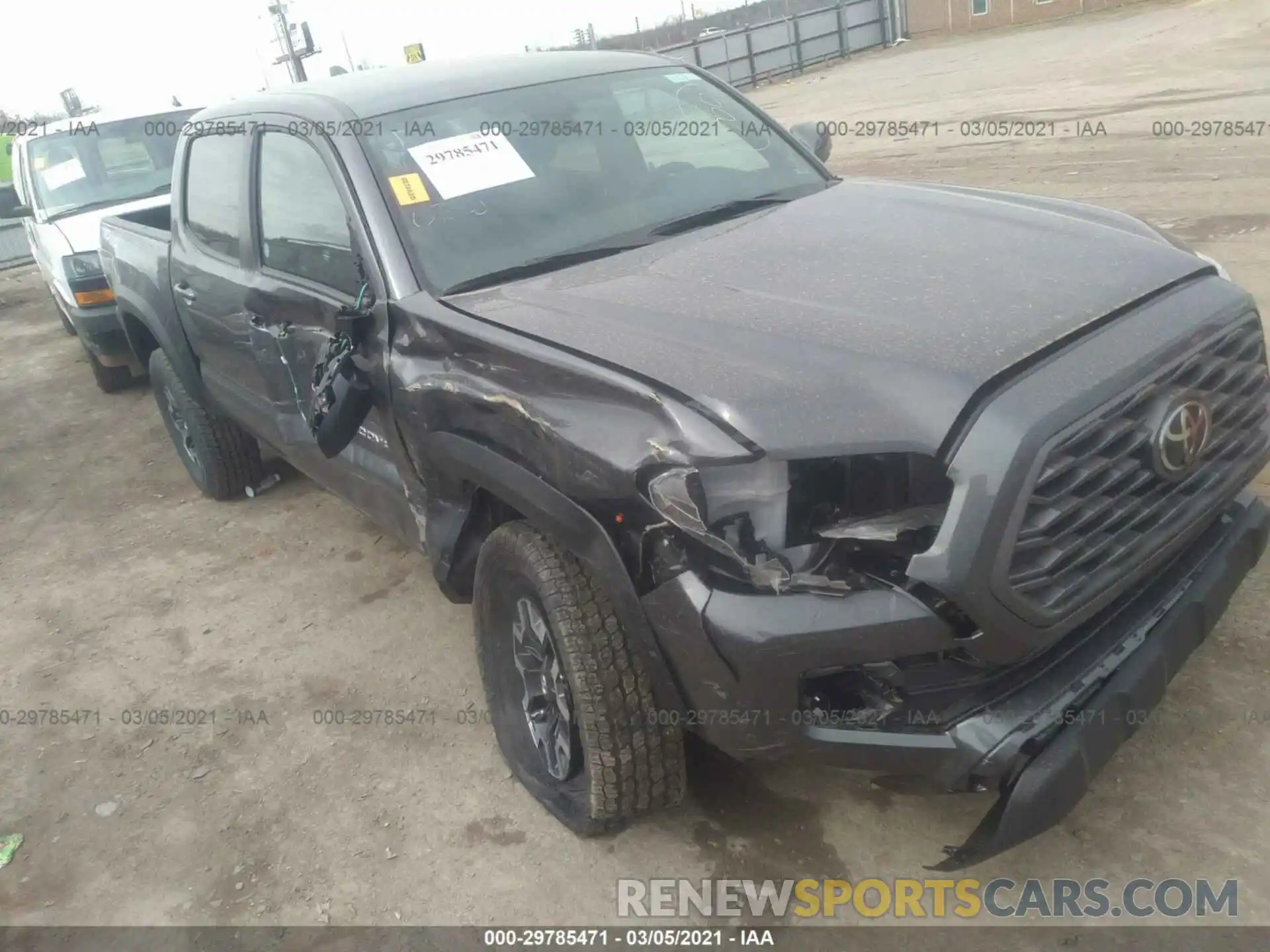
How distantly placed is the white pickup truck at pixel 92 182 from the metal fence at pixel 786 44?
17.9 metres

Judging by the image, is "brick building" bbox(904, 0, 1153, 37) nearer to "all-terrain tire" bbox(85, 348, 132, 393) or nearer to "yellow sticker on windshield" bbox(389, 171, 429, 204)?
"all-terrain tire" bbox(85, 348, 132, 393)

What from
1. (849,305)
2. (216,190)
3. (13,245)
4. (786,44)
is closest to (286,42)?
(13,245)

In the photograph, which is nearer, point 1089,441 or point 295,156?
point 1089,441

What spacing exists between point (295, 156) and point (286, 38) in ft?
72.7

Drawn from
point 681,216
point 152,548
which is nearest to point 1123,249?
point 681,216

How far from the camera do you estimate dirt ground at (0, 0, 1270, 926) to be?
8.19ft

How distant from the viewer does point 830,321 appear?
2.16m

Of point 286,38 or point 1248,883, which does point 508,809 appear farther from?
point 286,38

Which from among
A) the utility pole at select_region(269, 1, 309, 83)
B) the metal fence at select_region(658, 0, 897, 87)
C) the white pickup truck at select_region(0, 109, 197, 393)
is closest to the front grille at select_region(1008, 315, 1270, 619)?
the white pickup truck at select_region(0, 109, 197, 393)

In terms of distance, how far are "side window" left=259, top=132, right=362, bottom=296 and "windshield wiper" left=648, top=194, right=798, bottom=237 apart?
911mm

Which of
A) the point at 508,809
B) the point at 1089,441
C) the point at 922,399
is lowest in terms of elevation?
the point at 508,809

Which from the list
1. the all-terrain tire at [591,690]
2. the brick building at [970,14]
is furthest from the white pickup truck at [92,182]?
the brick building at [970,14]

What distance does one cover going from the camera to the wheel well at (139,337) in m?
5.33

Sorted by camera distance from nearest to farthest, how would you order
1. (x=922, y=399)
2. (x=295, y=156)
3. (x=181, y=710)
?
(x=922, y=399) → (x=295, y=156) → (x=181, y=710)
